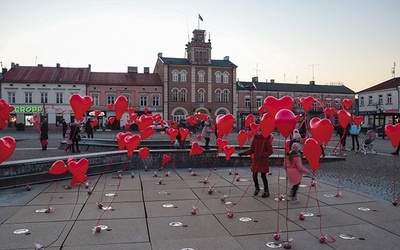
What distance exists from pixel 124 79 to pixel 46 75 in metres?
11.8

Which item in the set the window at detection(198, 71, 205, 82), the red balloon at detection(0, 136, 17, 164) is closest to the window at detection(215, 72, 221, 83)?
the window at detection(198, 71, 205, 82)

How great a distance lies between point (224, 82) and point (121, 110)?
4952 centimetres

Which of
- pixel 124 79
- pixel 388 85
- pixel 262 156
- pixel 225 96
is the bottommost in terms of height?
pixel 262 156

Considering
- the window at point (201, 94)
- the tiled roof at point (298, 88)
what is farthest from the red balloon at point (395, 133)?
the tiled roof at point (298, 88)

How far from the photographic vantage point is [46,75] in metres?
51.3

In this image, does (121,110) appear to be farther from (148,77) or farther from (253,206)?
(148,77)

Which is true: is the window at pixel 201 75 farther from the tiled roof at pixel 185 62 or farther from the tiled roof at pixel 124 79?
the tiled roof at pixel 124 79

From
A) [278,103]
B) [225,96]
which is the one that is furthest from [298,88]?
[278,103]

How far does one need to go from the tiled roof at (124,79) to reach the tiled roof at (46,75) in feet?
5.01

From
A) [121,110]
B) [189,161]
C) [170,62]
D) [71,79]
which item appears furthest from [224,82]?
[121,110]

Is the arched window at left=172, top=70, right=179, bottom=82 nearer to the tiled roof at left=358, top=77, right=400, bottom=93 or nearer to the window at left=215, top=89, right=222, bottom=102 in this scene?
the window at left=215, top=89, right=222, bottom=102

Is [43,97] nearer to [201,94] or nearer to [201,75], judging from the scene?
[201,94]

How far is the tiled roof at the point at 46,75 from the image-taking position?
163 feet

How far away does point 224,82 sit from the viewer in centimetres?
5631
